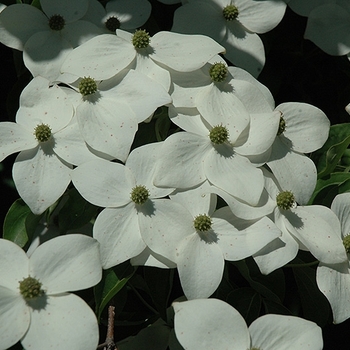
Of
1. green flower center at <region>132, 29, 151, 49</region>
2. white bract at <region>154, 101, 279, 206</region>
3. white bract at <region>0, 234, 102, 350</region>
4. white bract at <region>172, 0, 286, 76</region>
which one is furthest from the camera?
white bract at <region>172, 0, 286, 76</region>

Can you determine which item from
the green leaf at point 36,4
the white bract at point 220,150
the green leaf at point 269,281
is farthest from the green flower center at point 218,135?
the green leaf at point 36,4

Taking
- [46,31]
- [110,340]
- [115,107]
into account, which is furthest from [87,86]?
[110,340]

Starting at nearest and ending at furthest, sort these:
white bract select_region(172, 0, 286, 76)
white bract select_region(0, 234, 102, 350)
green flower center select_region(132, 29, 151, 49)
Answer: white bract select_region(0, 234, 102, 350) → green flower center select_region(132, 29, 151, 49) → white bract select_region(172, 0, 286, 76)

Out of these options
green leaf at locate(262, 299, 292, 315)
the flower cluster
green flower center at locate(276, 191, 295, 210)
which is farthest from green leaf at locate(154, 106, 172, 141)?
green leaf at locate(262, 299, 292, 315)

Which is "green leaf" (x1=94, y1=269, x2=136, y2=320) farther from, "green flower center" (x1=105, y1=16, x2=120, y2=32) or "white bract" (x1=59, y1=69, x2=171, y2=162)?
"green flower center" (x1=105, y1=16, x2=120, y2=32)

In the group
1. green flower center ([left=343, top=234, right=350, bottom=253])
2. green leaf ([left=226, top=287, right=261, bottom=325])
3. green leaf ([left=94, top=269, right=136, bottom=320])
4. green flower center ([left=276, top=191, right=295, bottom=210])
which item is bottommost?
green leaf ([left=226, top=287, right=261, bottom=325])

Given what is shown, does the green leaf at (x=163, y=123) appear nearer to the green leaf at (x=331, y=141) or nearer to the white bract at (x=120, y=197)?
the white bract at (x=120, y=197)
